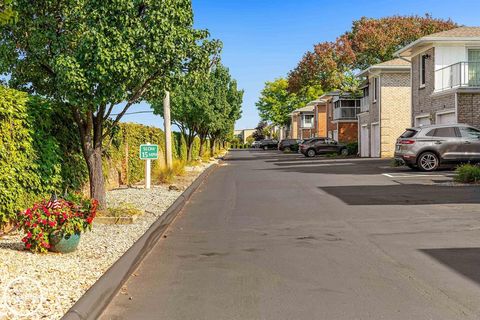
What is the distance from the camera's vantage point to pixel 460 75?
24281mm

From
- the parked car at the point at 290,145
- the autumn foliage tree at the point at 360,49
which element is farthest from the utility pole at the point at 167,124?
the parked car at the point at 290,145

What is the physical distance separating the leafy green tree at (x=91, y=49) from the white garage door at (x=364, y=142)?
31022 mm

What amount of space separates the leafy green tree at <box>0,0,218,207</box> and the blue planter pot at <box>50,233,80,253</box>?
2.89m

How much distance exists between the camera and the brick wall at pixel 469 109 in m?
24.1

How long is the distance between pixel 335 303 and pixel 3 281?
126 inches

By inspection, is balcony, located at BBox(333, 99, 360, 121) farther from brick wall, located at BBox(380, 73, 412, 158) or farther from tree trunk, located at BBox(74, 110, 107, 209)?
tree trunk, located at BBox(74, 110, 107, 209)

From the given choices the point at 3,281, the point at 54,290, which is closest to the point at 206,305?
the point at 54,290

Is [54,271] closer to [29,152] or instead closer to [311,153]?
[29,152]

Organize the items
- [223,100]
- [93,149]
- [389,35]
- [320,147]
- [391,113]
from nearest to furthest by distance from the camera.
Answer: [93,149], [391,113], [223,100], [320,147], [389,35]

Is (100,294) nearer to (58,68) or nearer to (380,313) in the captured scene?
(380,313)

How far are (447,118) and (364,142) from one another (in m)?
15.1

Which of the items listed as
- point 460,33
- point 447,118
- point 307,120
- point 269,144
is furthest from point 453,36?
point 269,144

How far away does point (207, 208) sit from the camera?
41.4ft

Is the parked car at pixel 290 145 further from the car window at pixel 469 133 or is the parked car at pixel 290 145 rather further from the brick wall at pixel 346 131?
the car window at pixel 469 133
